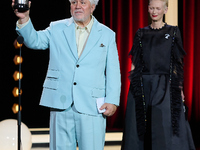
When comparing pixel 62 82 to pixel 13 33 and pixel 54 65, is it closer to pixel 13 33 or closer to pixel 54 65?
pixel 54 65

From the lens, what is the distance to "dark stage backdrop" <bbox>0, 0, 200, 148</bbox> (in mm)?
4859

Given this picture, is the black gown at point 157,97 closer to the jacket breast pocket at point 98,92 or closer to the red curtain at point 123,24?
the jacket breast pocket at point 98,92

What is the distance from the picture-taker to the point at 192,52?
4.93 meters

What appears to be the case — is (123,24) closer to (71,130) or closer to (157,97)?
(157,97)

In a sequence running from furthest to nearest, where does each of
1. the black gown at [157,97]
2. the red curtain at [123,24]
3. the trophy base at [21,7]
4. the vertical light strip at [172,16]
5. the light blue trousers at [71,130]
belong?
1. the red curtain at [123,24]
2. the vertical light strip at [172,16]
3. the black gown at [157,97]
4. the light blue trousers at [71,130]
5. the trophy base at [21,7]

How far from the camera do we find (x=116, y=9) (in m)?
4.84

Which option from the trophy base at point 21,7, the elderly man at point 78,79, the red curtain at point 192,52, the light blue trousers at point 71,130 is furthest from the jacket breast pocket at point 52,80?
the red curtain at point 192,52

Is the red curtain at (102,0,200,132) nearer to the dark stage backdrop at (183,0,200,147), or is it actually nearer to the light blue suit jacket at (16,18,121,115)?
the dark stage backdrop at (183,0,200,147)

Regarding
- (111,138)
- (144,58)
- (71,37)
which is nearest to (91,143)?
(71,37)

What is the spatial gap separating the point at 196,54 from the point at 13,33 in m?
2.53

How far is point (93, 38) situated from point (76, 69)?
248 mm

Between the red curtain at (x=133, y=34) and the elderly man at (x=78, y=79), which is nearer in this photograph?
the elderly man at (x=78, y=79)

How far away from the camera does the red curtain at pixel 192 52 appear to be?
4.91m

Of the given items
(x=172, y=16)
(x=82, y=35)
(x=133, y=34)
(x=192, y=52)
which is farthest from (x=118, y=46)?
(x=82, y=35)
